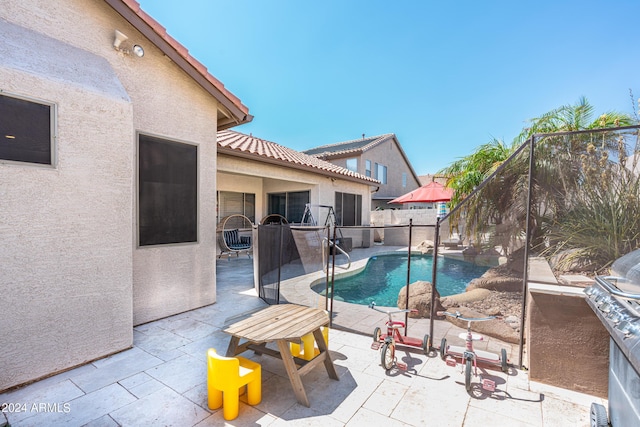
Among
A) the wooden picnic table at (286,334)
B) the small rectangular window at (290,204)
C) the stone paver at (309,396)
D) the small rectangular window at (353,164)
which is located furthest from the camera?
the small rectangular window at (353,164)

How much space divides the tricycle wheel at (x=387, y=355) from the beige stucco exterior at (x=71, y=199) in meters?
3.16

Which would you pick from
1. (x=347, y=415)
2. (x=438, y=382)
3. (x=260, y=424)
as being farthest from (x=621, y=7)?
(x=260, y=424)

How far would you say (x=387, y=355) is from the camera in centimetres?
298

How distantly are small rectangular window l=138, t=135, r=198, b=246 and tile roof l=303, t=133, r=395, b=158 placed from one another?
43.8 feet

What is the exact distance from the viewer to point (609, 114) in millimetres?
4191

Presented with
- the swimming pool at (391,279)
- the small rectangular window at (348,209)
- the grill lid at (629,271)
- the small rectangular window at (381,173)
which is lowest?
the swimming pool at (391,279)

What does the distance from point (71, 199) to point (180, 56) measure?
266 centimetres

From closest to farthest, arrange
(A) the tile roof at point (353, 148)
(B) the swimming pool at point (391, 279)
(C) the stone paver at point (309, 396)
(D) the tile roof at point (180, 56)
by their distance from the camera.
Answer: (C) the stone paver at point (309, 396)
(D) the tile roof at point (180, 56)
(B) the swimming pool at point (391, 279)
(A) the tile roof at point (353, 148)

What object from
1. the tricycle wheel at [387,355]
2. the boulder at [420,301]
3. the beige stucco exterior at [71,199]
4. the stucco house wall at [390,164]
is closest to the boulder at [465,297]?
the boulder at [420,301]

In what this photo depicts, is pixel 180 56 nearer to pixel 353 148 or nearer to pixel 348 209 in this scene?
pixel 348 209

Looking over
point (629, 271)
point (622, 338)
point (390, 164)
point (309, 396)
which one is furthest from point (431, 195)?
point (622, 338)

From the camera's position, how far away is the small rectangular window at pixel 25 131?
260 cm

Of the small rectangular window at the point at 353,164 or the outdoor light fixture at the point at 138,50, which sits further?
the small rectangular window at the point at 353,164

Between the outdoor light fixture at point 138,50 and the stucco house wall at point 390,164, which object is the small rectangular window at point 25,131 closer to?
the outdoor light fixture at point 138,50
